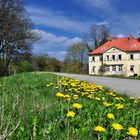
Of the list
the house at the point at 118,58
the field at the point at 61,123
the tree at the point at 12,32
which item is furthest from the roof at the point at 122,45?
the field at the point at 61,123

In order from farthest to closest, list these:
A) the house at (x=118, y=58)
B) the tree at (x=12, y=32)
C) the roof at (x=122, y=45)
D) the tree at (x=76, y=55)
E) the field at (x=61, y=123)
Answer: the tree at (x=76, y=55) < the roof at (x=122, y=45) < the house at (x=118, y=58) < the tree at (x=12, y=32) < the field at (x=61, y=123)

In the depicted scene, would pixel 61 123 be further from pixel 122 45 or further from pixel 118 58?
pixel 122 45

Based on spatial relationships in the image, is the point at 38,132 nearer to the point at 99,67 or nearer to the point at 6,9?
the point at 6,9

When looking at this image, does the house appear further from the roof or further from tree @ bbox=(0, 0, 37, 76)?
tree @ bbox=(0, 0, 37, 76)

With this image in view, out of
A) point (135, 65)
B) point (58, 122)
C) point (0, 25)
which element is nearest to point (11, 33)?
point (0, 25)

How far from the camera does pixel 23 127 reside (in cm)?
338

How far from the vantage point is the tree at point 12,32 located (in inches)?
1689

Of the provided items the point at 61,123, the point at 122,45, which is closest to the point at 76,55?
the point at 122,45

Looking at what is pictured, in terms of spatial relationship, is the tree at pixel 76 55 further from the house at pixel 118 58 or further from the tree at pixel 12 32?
the tree at pixel 12 32

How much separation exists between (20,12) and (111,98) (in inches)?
1538

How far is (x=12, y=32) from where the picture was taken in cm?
4341

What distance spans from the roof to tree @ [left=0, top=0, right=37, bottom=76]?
44.4 metres

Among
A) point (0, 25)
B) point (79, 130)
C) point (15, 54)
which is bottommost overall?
point (79, 130)

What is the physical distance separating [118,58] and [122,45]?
14.9 ft
